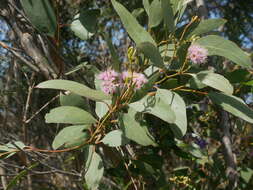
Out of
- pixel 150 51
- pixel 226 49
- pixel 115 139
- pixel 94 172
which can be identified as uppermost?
pixel 150 51

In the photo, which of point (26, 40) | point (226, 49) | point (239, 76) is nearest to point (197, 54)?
point (226, 49)

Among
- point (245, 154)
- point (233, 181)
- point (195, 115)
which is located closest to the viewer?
point (233, 181)

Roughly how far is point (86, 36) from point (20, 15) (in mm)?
265

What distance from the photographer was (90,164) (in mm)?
1008

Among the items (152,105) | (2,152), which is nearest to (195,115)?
(152,105)

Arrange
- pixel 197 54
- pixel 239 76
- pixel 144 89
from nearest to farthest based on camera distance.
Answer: pixel 144 89
pixel 197 54
pixel 239 76

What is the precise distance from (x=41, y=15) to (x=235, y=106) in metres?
0.66

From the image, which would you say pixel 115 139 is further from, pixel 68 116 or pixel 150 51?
pixel 150 51

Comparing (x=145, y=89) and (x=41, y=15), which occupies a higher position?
(x=41, y=15)

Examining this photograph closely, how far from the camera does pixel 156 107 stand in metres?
0.84

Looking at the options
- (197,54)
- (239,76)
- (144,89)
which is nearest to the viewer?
(144,89)

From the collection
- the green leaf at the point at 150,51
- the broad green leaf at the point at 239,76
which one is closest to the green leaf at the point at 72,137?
the green leaf at the point at 150,51

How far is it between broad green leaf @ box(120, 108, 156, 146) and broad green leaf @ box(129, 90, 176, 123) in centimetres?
4

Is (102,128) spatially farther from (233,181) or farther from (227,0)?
(227,0)
